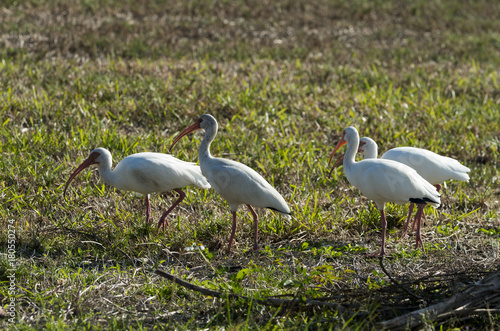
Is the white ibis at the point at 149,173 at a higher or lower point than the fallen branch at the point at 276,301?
higher

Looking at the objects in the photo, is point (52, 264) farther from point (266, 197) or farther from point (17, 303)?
point (266, 197)

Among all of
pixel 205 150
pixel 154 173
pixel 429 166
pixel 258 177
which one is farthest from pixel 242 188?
pixel 429 166

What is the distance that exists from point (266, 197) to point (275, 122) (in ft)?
10.7

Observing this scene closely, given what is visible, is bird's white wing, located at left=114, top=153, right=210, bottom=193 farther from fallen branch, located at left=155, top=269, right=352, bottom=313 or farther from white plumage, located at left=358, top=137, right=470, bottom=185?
white plumage, located at left=358, top=137, right=470, bottom=185

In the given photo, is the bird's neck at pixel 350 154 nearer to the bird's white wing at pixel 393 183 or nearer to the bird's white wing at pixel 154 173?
the bird's white wing at pixel 393 183

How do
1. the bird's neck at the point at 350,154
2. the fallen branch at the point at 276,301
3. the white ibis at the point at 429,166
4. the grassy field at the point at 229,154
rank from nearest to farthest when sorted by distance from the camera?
the fallen branch at the point at 276,301
the grassy field at the point at 229,154
the bird's neck at the point at 350,154
the white ibis at the point at 429,166

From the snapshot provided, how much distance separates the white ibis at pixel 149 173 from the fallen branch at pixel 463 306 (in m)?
2.43

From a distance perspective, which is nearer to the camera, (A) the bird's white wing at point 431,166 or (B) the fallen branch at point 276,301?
(B) the fallen branch at point 276,301

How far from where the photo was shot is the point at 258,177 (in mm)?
5410

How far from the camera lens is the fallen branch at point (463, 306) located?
3.80 meters

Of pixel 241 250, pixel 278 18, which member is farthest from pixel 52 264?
pixel 278 18

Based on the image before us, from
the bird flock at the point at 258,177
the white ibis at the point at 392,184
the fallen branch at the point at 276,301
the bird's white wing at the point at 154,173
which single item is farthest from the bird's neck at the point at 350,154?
the fallen branch at the point at 276,301

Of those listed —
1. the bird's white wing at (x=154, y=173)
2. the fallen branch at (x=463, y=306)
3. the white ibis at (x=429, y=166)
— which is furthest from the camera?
the white ibis at (x=429, y=166)

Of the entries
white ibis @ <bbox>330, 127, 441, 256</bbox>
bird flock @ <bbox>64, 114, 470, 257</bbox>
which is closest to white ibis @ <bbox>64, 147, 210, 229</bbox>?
bird flock @ <bbox>64, 114, 470, 257</bbox>
